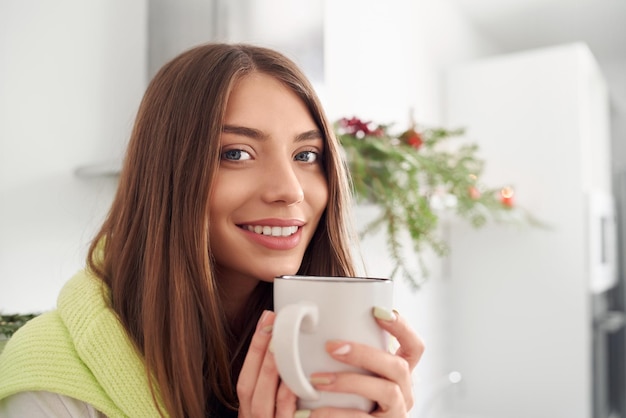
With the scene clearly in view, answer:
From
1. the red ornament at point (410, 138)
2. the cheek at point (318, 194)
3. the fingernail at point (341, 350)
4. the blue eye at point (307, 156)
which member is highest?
the red ornament at point (410, 138)

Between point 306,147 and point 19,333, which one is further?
point 306,147

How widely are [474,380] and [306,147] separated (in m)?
2.24

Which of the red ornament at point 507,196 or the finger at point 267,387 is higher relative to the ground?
the red ornament at point 507,196

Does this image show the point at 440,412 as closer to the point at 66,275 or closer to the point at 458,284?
the point at 458,284

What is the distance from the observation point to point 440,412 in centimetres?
264

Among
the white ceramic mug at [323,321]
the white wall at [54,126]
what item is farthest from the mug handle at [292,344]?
the white wall at [54,126]

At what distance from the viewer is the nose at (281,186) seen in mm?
699

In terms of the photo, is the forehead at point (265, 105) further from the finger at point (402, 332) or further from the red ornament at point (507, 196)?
the red ornament at point (507, 196)

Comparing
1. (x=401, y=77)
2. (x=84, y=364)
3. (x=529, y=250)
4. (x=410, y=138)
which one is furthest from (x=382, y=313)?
(x=529, y=250)

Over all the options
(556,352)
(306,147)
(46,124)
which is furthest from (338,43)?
(556,352)

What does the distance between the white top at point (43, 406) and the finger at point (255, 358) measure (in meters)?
0.21

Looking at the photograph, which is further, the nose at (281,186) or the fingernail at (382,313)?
the nose at (281,186)

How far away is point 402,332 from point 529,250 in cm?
220

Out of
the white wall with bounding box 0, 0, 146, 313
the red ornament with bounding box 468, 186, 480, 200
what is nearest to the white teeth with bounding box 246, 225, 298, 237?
the white wall with bounding box 0, 0, 146, 313
